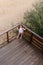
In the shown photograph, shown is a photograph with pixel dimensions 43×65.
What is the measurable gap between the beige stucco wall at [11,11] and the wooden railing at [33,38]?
2781mm

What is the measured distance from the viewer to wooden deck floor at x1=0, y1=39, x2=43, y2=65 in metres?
6.03

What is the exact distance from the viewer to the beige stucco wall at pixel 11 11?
1014 cm

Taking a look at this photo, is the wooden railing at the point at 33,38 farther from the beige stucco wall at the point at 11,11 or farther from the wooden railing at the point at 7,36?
the beige stucco wall at the point at 11,11

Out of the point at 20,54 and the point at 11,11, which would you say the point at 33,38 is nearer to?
the point at 20,54

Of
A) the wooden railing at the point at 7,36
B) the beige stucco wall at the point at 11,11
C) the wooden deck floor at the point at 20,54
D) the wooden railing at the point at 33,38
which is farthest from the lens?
the beige stucco wall at the point at 11,11

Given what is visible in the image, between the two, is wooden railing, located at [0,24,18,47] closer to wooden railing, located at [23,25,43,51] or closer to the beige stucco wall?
wooden railing, located at [23,25,43,51]

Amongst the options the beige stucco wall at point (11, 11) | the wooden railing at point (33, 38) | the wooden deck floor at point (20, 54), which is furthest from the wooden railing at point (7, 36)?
the beige stucco wall at point (11, 11)

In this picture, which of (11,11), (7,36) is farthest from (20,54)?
(11,11)

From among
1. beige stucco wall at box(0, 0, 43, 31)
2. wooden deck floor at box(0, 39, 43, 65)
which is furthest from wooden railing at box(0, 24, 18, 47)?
beige stucco wall at box(0, 0, 43, 31)

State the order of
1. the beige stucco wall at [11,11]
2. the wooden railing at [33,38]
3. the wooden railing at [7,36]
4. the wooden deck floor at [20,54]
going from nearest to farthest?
the wooden deck floor at [20,54]
the wooden railing at [33,38]
the wooden railing at [7,36]
the beige stucco wall at [11,11]

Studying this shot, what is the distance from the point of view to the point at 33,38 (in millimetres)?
6637

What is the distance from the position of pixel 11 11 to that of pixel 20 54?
565 centimetres

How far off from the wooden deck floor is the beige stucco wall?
284 centimetres

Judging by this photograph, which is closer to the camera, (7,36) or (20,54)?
(20,54)
